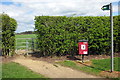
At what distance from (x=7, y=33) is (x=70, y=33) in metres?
4.02

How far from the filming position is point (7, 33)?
9.04m

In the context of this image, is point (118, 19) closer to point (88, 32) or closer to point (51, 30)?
point (88, 32)

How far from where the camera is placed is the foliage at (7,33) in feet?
29.0

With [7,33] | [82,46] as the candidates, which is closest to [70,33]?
[82,46]

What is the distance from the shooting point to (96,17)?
9.66 metres

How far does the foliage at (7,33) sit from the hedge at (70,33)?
1.68 metres

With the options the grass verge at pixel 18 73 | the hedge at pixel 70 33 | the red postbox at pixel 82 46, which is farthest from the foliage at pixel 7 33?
the red postbox at pixel 82 46

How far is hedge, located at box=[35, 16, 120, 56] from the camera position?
885cm

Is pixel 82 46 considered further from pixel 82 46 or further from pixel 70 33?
pixel 70 33

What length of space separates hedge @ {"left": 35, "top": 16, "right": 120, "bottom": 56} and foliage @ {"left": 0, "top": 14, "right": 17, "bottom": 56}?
1.68 metres

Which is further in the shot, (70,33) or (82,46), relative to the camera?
(70,33)

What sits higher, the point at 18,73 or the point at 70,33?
the point at 70,33

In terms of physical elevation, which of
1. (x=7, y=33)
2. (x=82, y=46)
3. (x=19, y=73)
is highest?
(x=7, y=33)

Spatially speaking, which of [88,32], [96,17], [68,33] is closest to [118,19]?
[96,17]
